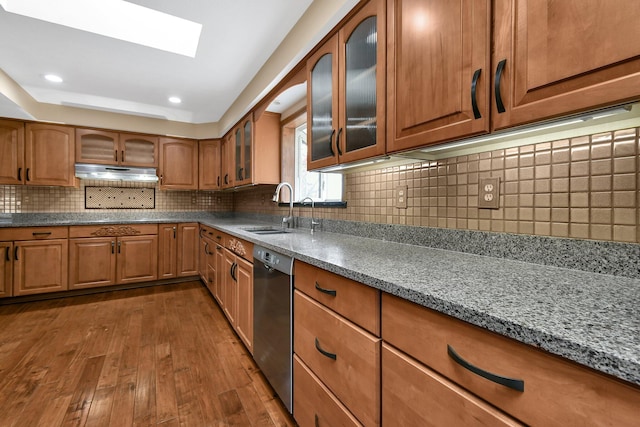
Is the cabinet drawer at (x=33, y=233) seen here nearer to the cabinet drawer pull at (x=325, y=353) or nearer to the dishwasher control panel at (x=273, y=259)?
the dishwasher control panel at (x=273, y=259)

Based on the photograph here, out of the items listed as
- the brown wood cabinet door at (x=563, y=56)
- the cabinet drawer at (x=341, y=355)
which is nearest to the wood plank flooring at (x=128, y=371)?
the cabinet drawer at (x=341, y=355)

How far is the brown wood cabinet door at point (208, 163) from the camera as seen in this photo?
13.8ft

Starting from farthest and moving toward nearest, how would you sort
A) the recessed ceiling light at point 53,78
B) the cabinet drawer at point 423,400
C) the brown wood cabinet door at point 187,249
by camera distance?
1. the brown wood cabinet door at point 187,249
2. the recessed ceiling light at point 53,78
3. the cabinet drawer at point 423,400

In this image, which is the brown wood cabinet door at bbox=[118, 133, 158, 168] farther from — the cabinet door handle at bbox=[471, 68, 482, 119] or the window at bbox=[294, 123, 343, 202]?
the cabinet door handle at bbox=[471, 68, 482, 119]

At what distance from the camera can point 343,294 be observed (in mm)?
1010

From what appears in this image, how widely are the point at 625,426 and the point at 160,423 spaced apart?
177 centimetres

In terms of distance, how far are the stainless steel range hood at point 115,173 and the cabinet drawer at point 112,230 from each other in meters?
0.67

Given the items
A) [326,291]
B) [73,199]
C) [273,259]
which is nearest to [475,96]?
[326,291]

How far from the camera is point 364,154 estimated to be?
135 cm

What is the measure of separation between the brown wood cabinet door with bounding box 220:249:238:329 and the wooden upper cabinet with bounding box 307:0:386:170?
1106mm

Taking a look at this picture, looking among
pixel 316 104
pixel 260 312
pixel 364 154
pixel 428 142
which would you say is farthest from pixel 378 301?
pixel 316 104

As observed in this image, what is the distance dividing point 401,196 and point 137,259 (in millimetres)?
3578

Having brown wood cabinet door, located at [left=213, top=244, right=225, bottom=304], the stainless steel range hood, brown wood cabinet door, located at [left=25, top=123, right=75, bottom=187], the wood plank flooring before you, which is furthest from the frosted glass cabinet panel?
brown wood cabinet door, located at [left=25, top=123, right=75, bottom=187]

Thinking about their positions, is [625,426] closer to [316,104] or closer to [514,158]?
[514,158]
